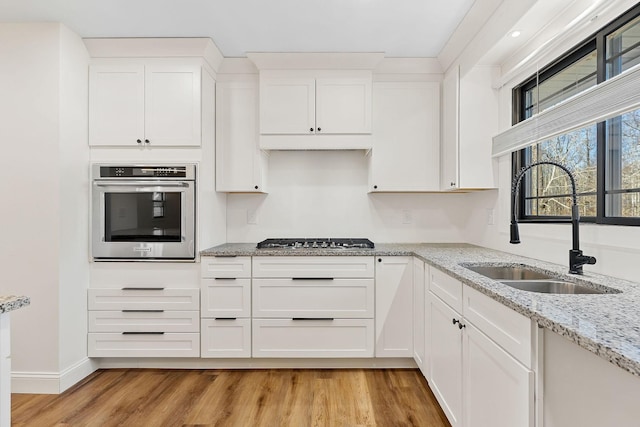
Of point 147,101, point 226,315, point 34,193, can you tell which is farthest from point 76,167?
point 226,315

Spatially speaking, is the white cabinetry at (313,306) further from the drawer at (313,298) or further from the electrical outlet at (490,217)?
the electrical outlet at (490,217)

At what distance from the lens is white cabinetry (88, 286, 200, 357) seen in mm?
2660

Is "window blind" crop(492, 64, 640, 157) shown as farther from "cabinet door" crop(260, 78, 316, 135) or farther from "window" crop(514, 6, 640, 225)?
"cabinet door" crop(260, 78, 316, 135)

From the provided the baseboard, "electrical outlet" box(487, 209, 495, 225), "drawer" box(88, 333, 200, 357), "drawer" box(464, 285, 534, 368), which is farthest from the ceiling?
the baseboard

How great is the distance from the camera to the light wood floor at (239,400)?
2.07m

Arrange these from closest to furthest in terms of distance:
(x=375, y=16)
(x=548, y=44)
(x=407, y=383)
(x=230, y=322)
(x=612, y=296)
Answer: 1. (x=612, y=296)
2. (x=548, y=44)
3. (x=375, y=16)
4. (x=407, y=383)
5. (x=230, y=322)

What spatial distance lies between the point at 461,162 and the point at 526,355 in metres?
1.78

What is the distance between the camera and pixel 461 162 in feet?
8.70

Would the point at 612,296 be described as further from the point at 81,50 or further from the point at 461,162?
the point at 81,50

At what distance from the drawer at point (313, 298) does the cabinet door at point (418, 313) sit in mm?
323

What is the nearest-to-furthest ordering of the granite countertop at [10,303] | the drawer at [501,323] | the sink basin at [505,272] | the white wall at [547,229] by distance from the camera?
the granite countertop at [10,303] → the drawer at [501,323] → the white wall at [547,229] → the sink basin at [505,272]

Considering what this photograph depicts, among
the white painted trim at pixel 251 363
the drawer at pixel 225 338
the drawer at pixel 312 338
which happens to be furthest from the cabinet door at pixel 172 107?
the white painted trim at pixel 251 363

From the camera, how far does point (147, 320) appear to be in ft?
8.79

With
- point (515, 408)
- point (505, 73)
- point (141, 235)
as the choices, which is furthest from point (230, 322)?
point (505, 73)
